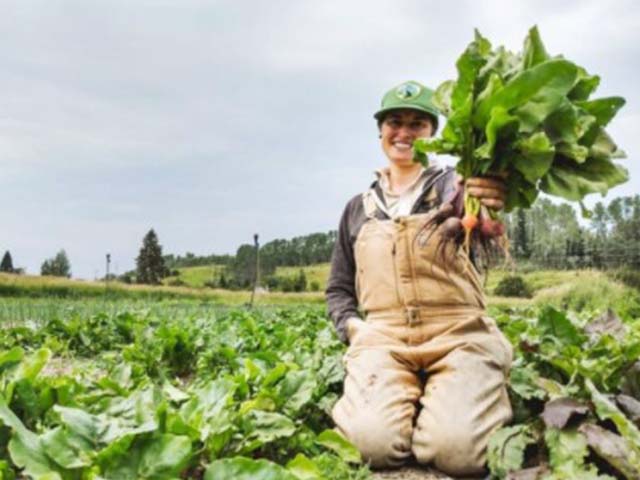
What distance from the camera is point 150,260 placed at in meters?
60.8

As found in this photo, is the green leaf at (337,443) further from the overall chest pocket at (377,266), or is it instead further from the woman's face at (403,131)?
the woman's face at (403,131)

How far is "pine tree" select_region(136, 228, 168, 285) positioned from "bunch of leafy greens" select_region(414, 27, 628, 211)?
57880 millimetres

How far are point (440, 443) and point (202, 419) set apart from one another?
1244 mm

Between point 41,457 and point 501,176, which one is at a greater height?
point 501,176

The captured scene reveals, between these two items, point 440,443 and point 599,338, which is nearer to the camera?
point 440,443

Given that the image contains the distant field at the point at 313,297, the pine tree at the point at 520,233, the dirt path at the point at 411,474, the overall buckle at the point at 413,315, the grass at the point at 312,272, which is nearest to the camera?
the dirt path at the point at 411,474

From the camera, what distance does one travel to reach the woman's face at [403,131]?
3.98m

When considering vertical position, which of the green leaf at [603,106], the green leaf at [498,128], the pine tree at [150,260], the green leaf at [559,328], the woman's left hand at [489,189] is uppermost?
the pine tree at [150,260]

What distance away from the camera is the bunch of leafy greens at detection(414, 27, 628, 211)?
276 cm

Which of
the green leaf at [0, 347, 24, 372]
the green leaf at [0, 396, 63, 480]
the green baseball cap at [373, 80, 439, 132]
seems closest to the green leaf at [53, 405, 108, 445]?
the green leaf at [0, 396, 63, 480]

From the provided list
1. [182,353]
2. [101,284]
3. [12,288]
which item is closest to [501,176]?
[182,353]

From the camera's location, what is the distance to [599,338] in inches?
157

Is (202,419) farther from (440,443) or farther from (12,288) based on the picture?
(12,288)

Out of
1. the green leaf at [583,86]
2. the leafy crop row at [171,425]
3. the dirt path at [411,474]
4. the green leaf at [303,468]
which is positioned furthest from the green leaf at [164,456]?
the green leaf at [583,86]
